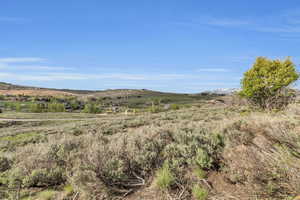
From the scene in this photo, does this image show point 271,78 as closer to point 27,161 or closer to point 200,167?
point 200,167

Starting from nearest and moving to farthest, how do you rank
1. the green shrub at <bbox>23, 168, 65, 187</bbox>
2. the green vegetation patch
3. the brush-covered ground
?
the brush-covered ground < the green shrub at <bbox>23, 168, 65, 187</bbox> < the green vegetation patch

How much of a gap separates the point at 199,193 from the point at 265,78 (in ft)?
66.5

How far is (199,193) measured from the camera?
3166 millimetres

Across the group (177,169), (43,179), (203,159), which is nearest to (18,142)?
(43,179)

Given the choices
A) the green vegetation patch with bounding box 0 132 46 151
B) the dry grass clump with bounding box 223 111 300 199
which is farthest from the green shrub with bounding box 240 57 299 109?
the green vegetation patch with bounding box 0 132 46 151

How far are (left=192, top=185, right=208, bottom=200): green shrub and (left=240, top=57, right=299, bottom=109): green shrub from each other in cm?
1665

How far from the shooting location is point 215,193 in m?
3.20

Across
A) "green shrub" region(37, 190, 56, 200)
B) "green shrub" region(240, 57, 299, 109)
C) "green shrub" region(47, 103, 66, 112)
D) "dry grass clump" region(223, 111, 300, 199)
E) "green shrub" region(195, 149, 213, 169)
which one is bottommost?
"green shrub" region(47, 103, 66, 112)

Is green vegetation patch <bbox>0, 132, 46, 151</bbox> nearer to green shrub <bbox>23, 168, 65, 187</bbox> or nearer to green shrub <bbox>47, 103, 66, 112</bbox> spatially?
green shrub <bbox>23, 168, 65, 187</bbox>

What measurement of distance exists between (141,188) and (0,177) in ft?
10.5

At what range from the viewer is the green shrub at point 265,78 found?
712 inches

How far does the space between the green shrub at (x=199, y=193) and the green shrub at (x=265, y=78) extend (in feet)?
54.6

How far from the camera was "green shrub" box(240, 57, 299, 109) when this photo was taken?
18.1 metres

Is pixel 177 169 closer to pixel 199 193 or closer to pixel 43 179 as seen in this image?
pixel 199 193
